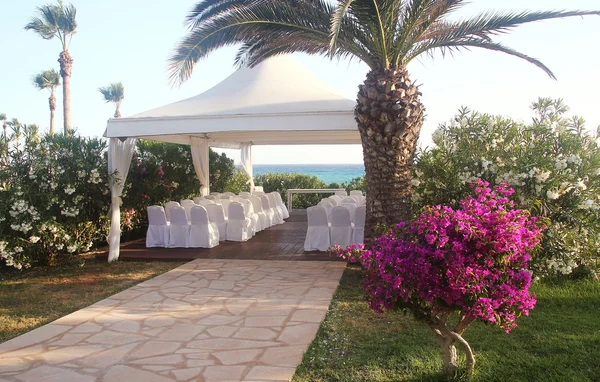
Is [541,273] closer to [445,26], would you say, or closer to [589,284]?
[589,284]

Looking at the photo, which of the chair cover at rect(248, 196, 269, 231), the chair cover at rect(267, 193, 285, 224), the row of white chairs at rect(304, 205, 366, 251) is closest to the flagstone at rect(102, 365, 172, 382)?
the row of white chairs at rect(304, 205, 366, 251)

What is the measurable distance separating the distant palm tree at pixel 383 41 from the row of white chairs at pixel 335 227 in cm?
165

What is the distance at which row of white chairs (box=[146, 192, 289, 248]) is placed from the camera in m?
9.69

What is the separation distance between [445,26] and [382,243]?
5.08 m

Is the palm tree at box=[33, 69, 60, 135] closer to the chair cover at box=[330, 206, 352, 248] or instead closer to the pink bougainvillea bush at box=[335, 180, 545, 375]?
the chair cover at box=[330, 206, 352, 248]

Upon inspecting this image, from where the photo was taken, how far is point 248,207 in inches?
431

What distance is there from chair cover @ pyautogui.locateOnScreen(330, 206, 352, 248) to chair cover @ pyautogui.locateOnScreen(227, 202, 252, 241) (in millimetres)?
2248

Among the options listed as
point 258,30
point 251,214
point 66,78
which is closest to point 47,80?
point 66,78

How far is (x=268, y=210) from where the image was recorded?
12938 millimetres

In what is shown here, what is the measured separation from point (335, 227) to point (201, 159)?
5.61m

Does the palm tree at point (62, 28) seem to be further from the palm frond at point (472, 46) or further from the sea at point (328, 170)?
the sea at point (328, 170)

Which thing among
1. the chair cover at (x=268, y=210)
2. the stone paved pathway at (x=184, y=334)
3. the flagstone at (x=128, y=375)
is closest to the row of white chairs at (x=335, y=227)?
the stone paved pathway at (x=184, y=334)

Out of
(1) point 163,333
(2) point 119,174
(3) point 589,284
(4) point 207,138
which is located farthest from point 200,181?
(3) point 589,284

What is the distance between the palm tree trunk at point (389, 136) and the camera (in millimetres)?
6750
